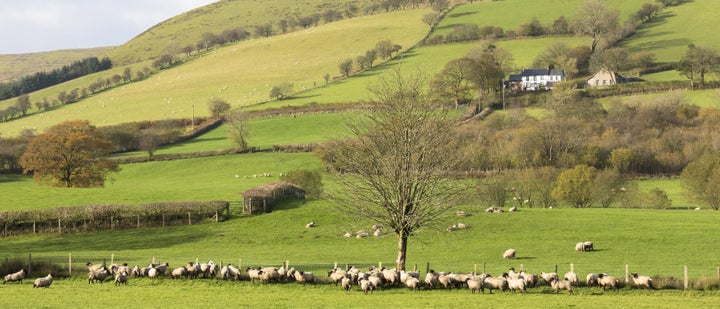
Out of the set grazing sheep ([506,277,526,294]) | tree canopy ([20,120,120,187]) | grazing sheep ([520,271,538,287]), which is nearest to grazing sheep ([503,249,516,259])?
grazing sheep ([520,271,538,287])

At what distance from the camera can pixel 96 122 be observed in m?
168

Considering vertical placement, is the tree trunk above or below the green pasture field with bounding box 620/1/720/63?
below

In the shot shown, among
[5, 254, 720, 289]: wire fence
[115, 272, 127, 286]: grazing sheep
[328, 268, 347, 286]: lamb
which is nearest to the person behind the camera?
[5, 254, 720, 289]: wire fence

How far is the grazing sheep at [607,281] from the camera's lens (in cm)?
3759

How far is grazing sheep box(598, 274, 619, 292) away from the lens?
37594 millimetres

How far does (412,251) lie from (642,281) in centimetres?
2069

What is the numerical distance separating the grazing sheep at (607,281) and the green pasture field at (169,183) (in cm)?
4521

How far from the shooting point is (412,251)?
183 ft

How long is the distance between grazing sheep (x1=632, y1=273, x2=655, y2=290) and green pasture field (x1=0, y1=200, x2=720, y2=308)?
0.72 metres

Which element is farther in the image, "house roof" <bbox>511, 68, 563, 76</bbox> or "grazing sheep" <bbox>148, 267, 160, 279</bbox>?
"house roof" <bbox>511, 68, 563, 76</bbox>

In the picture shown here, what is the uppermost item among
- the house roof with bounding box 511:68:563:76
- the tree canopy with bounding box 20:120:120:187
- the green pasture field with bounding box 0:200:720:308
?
the house roof with bounding box 511:68:563:76

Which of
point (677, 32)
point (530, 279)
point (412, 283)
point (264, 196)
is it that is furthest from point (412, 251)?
point (677, 32)

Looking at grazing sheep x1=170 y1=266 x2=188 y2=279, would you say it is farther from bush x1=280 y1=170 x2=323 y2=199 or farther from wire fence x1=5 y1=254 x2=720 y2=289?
bush x1=280 y1=170 x2=323 y2=199

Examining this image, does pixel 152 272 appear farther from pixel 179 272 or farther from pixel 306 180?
pixel 306 180
